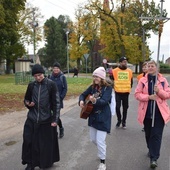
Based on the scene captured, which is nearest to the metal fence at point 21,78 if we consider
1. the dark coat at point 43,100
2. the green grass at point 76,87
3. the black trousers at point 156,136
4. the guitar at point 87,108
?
the green grass at point 76,87

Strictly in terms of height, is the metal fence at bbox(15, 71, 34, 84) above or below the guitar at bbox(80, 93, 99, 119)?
below

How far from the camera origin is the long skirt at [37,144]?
4723 mm

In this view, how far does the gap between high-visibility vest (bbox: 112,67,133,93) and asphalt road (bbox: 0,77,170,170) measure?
105cm

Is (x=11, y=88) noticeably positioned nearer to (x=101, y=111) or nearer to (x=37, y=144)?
(x=37, y=144)

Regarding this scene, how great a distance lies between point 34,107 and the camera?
15.8ft

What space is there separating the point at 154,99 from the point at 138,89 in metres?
0.42

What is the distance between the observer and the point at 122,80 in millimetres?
8047

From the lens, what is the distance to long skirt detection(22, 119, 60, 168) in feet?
15.5

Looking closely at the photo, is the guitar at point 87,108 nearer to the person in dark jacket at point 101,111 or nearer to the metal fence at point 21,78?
the person in dark jacket at point 101,111

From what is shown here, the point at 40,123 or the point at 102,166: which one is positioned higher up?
the point at 40,123

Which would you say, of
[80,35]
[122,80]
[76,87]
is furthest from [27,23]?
[122,80]

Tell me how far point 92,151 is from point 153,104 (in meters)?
1.77

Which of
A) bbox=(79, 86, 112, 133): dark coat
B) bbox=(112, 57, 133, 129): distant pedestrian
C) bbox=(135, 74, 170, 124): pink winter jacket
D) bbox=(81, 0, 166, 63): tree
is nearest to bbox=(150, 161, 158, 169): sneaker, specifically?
bbox=(135, 74, 170, 124): pink winter jacket

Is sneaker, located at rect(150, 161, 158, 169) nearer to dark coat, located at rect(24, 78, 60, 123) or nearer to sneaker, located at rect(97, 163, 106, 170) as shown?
sneaker, located at rect(97, 163, 106, 170)
